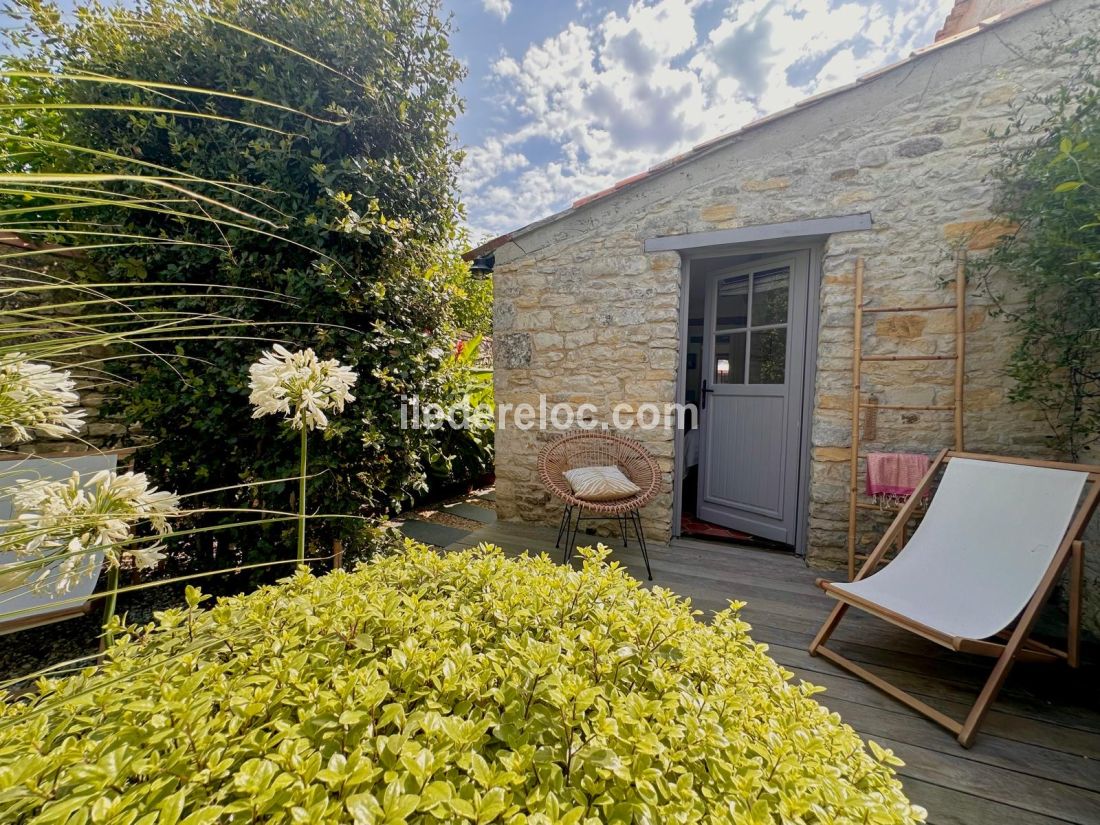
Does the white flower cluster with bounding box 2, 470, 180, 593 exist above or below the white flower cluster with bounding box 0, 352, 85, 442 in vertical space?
below

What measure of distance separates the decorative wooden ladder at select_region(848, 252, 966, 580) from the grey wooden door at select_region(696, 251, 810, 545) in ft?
1.29

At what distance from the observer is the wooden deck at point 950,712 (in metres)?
1.42

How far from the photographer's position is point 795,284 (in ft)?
10.8

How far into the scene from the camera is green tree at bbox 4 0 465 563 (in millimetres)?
2422

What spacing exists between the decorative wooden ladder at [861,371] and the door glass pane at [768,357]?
547mm

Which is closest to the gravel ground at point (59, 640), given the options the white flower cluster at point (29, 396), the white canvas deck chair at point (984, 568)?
Answer: the white flower cluster at point (29, 396)

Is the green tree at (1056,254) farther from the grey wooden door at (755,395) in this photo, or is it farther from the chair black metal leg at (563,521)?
the chair black metal leg at (563,521)

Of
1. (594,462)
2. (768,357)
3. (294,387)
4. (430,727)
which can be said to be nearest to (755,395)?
(768,357)

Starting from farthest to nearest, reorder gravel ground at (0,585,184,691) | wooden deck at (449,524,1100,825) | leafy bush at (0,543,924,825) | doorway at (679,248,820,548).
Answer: doorway at (679,248,820,548) → gravel ground at (0,585,184,691) → wooden deck at (449,524,1100,825) → leafy bush at (0,543,924,825)

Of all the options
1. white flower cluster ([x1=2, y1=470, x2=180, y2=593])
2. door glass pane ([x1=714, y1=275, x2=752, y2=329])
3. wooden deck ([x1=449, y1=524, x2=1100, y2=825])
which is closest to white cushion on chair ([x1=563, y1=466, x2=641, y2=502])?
wooden deck ([x1=449, y1=524, x2=1100, y2=825])

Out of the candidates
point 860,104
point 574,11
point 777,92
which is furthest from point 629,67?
point 860,104

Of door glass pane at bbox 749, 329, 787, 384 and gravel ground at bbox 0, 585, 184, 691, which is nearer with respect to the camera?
gravel ground at bbox 0, 585, 184, 691

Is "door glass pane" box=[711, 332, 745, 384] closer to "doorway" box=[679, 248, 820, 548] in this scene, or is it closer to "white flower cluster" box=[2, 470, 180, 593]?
"doorway" box=[679, 248, 820, 548]

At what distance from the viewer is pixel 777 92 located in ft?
10.6
